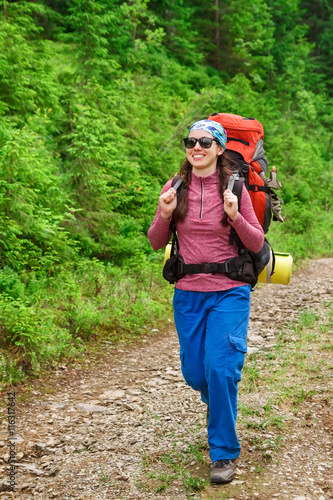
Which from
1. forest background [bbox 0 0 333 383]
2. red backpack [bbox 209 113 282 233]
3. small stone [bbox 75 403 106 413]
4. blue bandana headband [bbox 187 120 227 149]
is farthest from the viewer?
forest background [bbox 0 0 333 383]

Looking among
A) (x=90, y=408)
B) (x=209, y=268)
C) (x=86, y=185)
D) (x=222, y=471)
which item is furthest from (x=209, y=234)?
(x=86, y=185)

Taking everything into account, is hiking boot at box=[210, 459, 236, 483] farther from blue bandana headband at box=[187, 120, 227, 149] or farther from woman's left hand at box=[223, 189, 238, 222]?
blue bandana headband at box=[187, 120, 227, 149]

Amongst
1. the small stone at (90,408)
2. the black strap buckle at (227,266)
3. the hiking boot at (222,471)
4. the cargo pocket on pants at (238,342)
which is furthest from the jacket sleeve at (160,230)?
the small stone at (90,408)

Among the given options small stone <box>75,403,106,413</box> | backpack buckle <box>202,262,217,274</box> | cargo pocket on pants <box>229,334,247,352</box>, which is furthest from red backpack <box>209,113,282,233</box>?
small stone <box>75,403,106,413</box>

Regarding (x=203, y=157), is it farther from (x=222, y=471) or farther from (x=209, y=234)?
(x=222, y=471)

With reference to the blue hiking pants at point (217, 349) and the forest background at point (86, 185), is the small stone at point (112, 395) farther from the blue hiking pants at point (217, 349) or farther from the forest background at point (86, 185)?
the blue hiking pants at point (217, 349)

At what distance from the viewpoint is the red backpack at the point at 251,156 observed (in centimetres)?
396

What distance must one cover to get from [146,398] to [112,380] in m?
0.69

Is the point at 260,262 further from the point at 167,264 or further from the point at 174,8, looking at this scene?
the point at 174,8

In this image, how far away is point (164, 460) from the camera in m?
4.07

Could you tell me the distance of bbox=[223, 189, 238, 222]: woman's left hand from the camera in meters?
3.43

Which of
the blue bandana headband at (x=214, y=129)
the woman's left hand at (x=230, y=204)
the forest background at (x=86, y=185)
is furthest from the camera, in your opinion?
the forest background at (x=86, y=185)

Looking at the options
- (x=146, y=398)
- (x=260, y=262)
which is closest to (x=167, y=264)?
(x=260, y=262)

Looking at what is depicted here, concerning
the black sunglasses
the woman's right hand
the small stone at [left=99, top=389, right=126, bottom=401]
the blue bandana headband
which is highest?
the blue bandana headband
